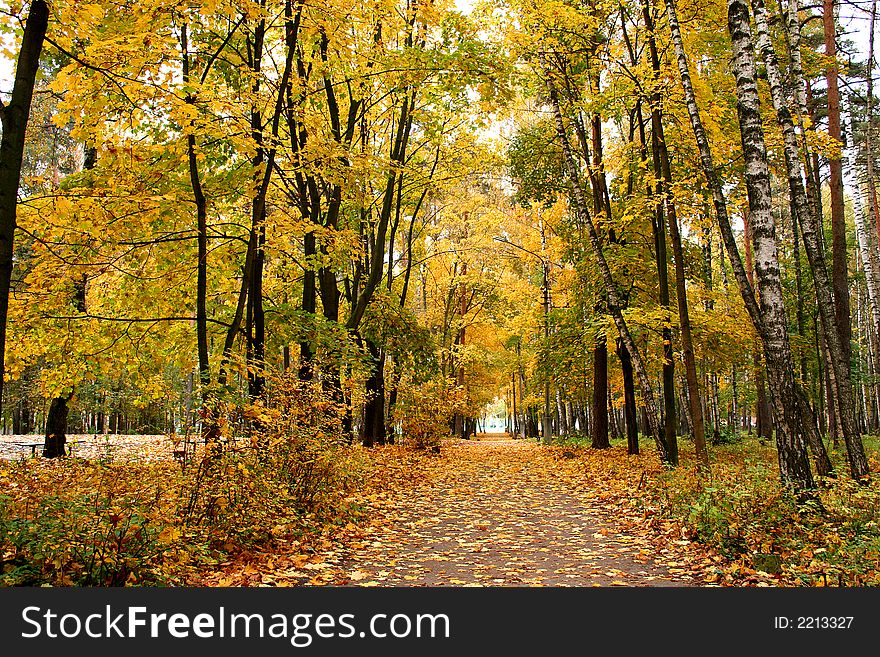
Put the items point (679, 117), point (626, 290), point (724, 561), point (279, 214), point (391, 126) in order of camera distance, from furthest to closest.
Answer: point (391, 126), point (626, 290), point (679, 117), point (279, 214), point (724, 561)

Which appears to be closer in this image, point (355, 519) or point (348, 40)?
point (355, 519)

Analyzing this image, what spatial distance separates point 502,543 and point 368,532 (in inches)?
65.4

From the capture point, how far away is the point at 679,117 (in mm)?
10984

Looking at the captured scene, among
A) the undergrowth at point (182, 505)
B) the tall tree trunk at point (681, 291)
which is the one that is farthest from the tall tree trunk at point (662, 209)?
the undergrowth at point (182, 505)

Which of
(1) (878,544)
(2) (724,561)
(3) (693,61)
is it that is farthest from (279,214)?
(3) (693,61)

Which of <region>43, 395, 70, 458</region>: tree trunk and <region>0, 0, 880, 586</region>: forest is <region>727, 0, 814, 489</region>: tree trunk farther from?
<region>43, 395, 70, 458</region>: tree trunk

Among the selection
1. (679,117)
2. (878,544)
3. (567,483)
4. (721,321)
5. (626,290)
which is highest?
(679,117)

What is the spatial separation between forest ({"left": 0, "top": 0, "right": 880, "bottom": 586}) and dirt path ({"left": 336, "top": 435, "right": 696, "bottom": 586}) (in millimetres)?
A: 60

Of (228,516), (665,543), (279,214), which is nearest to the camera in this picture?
(228,516)

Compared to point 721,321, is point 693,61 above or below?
above

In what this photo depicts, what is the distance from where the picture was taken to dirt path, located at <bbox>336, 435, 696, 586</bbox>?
5.21 m

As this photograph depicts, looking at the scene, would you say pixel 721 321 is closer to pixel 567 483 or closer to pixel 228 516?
pixel 567 483

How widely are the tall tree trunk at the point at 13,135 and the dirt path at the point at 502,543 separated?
11.8ft

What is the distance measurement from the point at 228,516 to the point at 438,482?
23.6 ft
